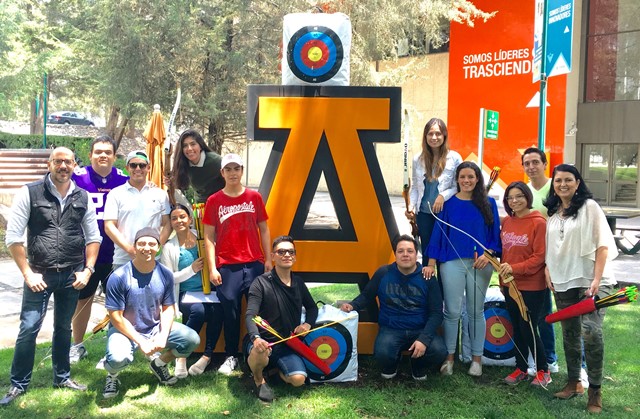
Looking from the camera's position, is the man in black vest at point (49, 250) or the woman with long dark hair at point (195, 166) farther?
the woman with long dark hair at point (195, 166)

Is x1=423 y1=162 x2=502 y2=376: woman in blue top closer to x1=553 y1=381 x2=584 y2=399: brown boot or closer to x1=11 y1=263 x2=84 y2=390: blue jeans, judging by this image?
x1=553 y1=381 x2=584 y2=399: brown boot

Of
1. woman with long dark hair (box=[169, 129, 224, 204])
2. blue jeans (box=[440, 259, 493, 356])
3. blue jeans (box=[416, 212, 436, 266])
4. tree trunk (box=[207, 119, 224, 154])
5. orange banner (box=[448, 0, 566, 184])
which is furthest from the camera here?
orange banner (box=[448, 0, 566, 184])

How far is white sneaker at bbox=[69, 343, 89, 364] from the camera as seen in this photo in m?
4.75

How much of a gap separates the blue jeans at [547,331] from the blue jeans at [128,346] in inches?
99.2

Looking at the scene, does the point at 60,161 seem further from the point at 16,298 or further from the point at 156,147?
the point at 16,298

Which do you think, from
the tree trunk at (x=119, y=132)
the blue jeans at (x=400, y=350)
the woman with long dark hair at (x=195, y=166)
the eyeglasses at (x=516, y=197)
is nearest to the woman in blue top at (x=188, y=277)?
the woman with long dark hair at (x=195, y=166)

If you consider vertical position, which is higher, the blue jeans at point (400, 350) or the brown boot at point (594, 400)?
the blue jeans at point (400, 350)

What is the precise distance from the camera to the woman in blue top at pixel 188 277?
4.59 metres

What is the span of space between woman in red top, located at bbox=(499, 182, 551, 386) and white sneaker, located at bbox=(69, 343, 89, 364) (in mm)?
3303

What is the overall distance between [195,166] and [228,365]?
161 cm

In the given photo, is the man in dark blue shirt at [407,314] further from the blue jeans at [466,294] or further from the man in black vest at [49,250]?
the man in black vest at [49,250]

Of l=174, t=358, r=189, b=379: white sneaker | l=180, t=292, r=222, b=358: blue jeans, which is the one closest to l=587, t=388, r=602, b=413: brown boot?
l=180, t=292, r=222, b=358: blue jeans

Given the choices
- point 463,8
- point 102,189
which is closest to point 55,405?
point 102,189

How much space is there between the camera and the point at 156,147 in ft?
17.5
